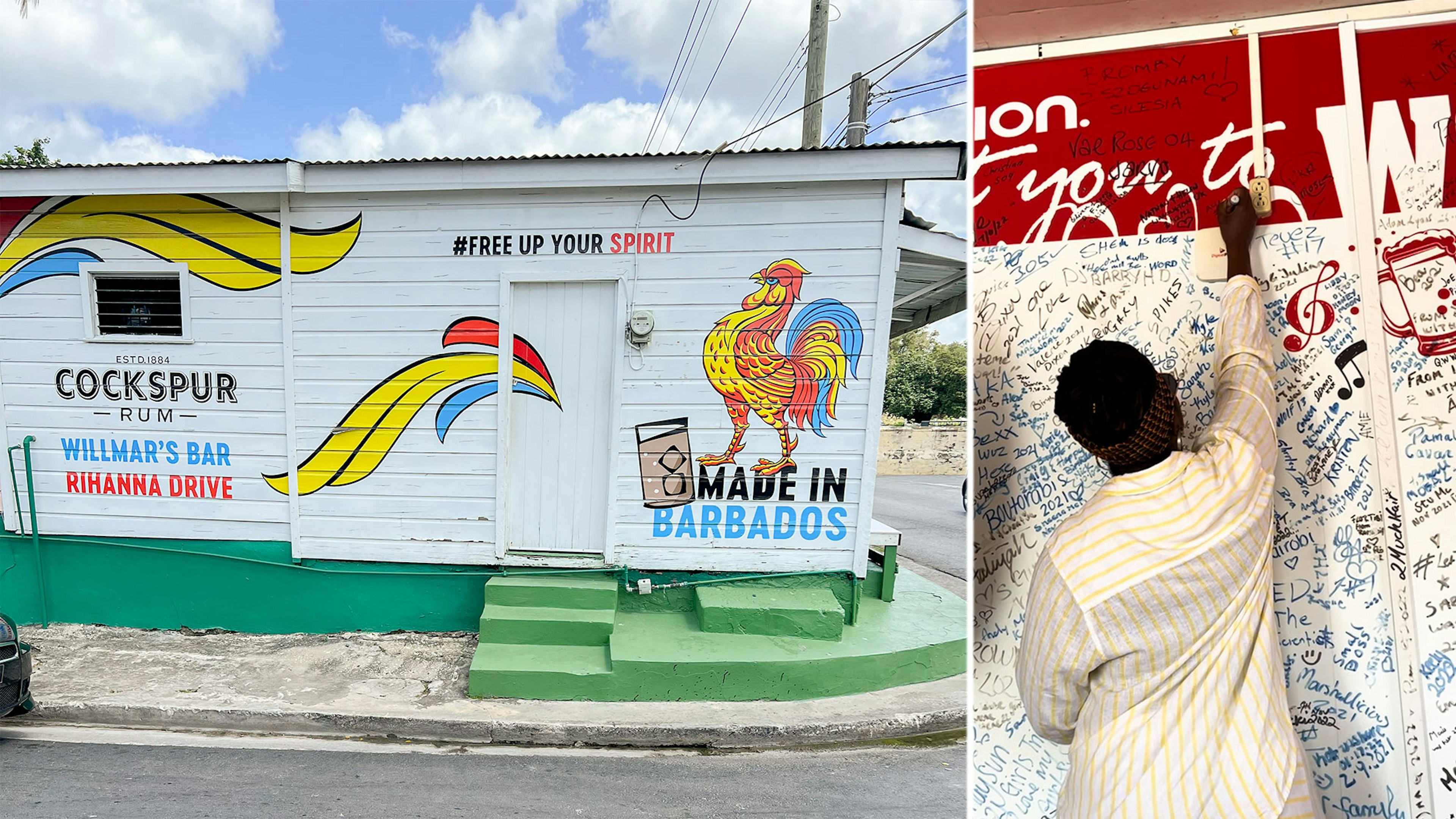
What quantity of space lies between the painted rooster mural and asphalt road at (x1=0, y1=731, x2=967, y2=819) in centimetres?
225

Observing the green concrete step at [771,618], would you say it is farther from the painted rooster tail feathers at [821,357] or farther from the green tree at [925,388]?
the green tree at [925,388]

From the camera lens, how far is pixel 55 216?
6.62 meters

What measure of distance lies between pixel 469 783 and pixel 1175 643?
408cm

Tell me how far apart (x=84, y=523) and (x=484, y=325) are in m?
3.76

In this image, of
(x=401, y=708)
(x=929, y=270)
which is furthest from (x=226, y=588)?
(x=929, y=270)

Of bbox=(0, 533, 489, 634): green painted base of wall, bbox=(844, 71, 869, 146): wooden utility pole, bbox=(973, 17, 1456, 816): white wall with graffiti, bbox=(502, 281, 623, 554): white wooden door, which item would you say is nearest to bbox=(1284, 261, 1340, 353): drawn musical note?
bbox=(973, 17, 1456, 816): white wall with graffiti

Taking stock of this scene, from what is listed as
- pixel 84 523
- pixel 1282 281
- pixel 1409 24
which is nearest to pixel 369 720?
pixel 84 523

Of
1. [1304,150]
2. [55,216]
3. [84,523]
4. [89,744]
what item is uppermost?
[55,216]

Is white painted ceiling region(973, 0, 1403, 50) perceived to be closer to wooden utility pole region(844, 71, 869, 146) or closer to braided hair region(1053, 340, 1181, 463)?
braided hair region(1053, 340, 1181, 463)

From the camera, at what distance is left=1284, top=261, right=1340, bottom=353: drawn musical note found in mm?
1860

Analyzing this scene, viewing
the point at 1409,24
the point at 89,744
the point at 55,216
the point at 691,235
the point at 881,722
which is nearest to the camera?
the point at 1409,24

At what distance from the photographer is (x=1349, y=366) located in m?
1.86

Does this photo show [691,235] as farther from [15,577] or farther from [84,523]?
[15,577]

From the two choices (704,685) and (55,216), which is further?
(55,216)
